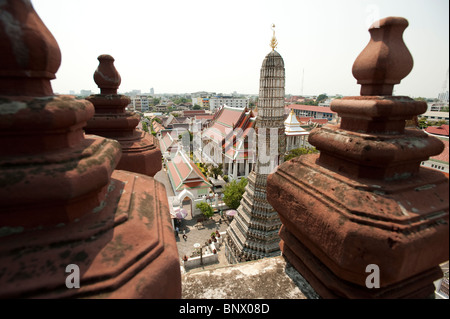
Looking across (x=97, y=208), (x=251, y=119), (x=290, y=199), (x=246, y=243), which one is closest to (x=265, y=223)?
(x=246, y=243)

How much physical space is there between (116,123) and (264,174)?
1087 centimetres

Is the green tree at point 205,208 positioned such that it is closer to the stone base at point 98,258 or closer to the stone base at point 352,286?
→ the stone base at point 352,286

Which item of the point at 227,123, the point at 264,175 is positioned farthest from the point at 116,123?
the point at 227,123

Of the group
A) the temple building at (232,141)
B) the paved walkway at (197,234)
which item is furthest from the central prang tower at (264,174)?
the temple building at (232,141)

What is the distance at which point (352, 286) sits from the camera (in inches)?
81.0

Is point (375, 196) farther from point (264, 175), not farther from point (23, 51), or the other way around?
point (264, 175)

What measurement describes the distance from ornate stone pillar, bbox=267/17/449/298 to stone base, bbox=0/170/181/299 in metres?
1.25

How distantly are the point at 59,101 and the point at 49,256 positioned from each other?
3.47ft

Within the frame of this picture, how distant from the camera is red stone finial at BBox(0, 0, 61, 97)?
1.62m

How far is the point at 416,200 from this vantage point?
6.15 ft

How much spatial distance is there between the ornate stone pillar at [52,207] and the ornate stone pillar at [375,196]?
49.6 inches

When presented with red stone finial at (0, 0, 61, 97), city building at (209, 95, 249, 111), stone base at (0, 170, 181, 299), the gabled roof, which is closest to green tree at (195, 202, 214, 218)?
the gabled roof

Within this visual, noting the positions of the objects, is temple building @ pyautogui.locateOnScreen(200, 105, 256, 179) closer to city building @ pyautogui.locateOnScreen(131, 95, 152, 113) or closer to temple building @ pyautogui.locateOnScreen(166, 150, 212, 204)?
temple building @ pyautogui.locateOnScreen(166, 150, 212, 204)
